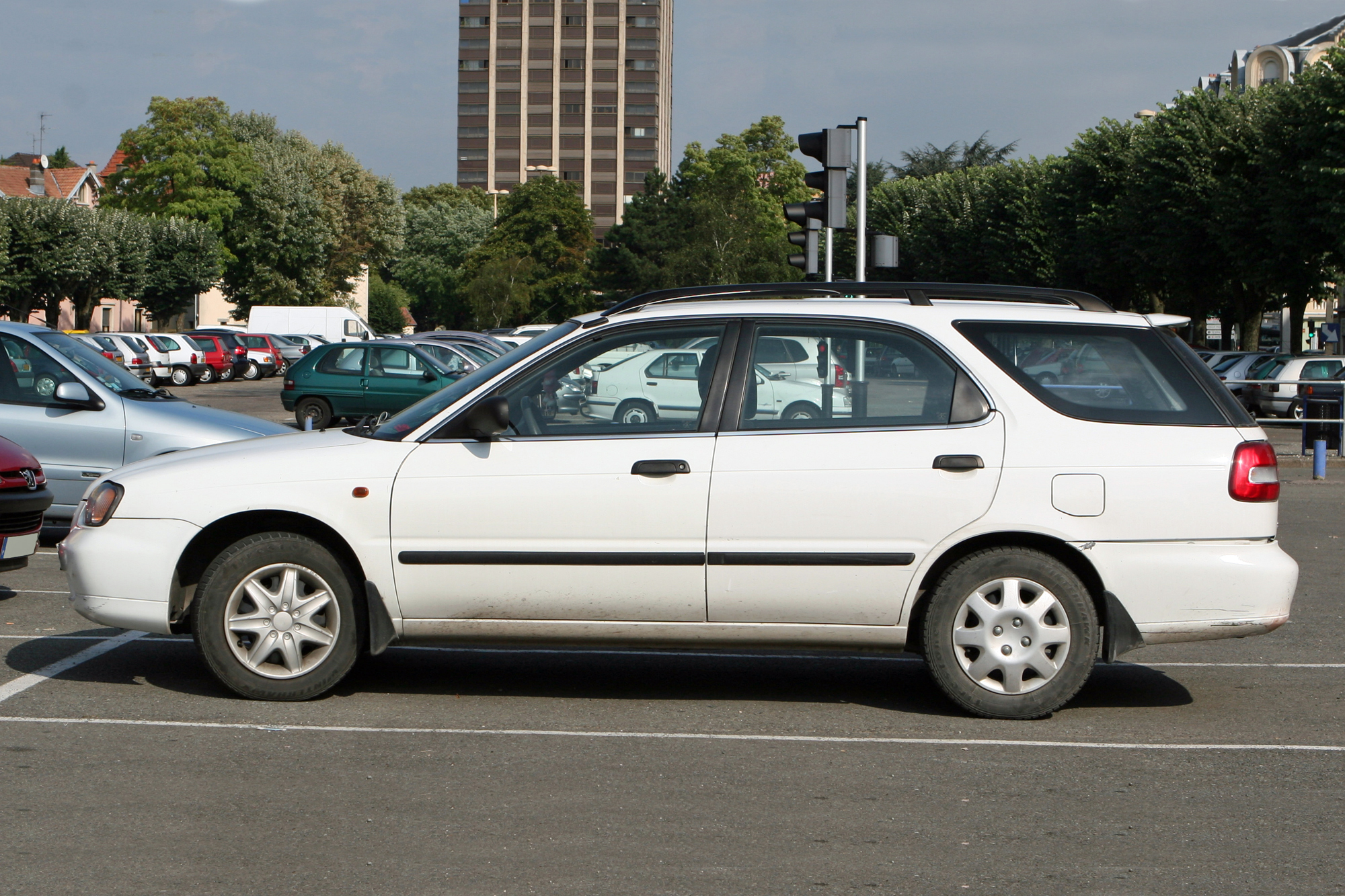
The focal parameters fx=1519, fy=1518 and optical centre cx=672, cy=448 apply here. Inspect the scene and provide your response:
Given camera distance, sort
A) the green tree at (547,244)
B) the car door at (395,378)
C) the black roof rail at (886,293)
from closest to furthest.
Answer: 1. the black roof rail at (886,293)
2. the car door at (395,378)
3. the green tree at (547,244)

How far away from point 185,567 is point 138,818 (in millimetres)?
1832

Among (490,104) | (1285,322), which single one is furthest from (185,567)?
(490,104)

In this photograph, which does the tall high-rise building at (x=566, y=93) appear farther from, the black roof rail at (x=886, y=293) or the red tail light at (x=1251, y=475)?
the red tail light at (x=1251, y=475)

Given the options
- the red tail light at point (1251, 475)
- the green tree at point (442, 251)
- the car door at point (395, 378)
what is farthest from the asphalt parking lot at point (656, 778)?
the green tree at point (442, 251)

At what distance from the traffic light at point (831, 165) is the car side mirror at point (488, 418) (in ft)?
29.4

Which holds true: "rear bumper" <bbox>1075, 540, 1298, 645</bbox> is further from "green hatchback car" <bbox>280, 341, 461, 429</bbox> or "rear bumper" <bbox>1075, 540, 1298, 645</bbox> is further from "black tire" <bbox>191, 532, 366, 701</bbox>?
"green hatchback car" <bbox>280, 341, 461, 429</bbox>

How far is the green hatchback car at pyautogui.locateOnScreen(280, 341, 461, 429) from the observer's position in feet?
88.7

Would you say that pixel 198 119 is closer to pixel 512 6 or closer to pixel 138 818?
pixel 138 818

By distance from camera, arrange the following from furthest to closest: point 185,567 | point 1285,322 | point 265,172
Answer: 1. point 1285,322
2. point 265,172
3. point 185,567

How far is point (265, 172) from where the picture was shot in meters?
76.3

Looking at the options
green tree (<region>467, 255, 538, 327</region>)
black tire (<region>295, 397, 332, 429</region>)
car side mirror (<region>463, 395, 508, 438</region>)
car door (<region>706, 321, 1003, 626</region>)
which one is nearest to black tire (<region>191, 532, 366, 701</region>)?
car side mirror (<region>463, 395, 508, 438</region>)

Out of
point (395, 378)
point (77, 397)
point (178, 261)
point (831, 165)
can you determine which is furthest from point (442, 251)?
point (77, 397)

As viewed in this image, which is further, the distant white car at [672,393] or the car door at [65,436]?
the car door at [65,436]

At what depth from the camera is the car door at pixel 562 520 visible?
19.6 feet
